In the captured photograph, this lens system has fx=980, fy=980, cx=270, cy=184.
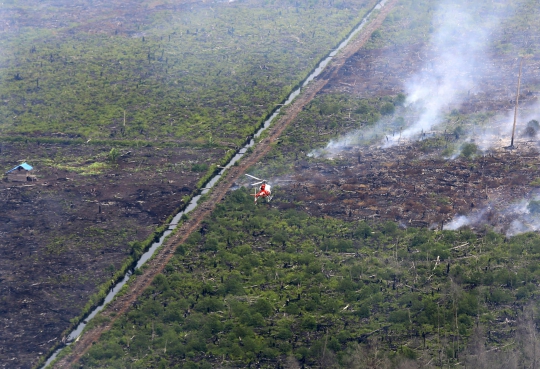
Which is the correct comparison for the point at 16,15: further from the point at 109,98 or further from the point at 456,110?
the point at 456,110

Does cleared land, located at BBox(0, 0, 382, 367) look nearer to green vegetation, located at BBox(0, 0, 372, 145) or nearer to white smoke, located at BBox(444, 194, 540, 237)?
green vegetation, located at BBox(0, 0, 372, 145)

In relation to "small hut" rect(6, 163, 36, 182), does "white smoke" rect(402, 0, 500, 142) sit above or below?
below

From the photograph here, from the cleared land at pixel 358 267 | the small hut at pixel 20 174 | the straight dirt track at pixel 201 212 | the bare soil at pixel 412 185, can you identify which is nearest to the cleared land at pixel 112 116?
the small hut at pixel 20 174

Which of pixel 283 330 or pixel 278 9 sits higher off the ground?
pixel 283 330

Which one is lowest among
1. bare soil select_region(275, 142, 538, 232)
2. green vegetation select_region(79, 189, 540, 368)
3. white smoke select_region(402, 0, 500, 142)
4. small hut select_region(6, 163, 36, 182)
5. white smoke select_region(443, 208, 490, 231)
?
white smoke select_region(402, 0, 500, 142)

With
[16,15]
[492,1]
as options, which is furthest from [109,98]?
[492,1]

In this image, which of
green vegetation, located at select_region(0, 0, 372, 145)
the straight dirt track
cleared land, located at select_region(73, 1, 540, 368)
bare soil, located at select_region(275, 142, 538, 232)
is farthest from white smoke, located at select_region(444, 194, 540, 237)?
green vegetation, located at select_region(0, 0, 372, 145)
